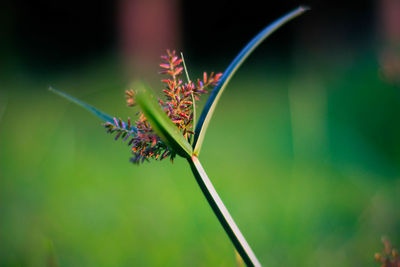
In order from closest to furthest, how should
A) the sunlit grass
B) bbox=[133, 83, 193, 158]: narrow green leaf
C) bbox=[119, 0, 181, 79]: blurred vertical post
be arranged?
bbox=[133, 83, 193, 158]: narrow green leaf < the sunlit grass < bbox=[119, 0, 181, 79]: blurred vertical post

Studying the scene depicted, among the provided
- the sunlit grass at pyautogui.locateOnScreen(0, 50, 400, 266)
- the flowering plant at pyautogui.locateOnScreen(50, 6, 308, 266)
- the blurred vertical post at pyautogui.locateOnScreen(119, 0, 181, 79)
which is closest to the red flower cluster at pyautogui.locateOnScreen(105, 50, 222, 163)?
the flowering plant at pyautogui.locateOnScreen(50, 6, 308, 266)

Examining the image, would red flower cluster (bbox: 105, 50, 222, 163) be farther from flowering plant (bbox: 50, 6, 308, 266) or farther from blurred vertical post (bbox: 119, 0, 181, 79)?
blurred vertical post (bbox: 119, 0, 181, 79)

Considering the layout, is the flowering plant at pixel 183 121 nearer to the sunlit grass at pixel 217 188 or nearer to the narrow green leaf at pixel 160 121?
the narrow green leaf at pixel 160 121

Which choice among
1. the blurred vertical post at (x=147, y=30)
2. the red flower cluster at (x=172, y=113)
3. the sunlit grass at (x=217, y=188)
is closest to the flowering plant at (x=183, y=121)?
the red flower cluster at (x=172, y=113)

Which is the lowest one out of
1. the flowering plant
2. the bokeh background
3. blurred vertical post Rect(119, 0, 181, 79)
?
the bokeh background

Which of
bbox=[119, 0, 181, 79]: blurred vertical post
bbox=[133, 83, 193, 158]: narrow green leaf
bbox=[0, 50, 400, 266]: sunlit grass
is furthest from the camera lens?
bbox=[119, 0, 181, 79]: blurred vertical post

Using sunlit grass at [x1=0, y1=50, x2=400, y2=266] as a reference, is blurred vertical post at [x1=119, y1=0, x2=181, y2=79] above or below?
above
